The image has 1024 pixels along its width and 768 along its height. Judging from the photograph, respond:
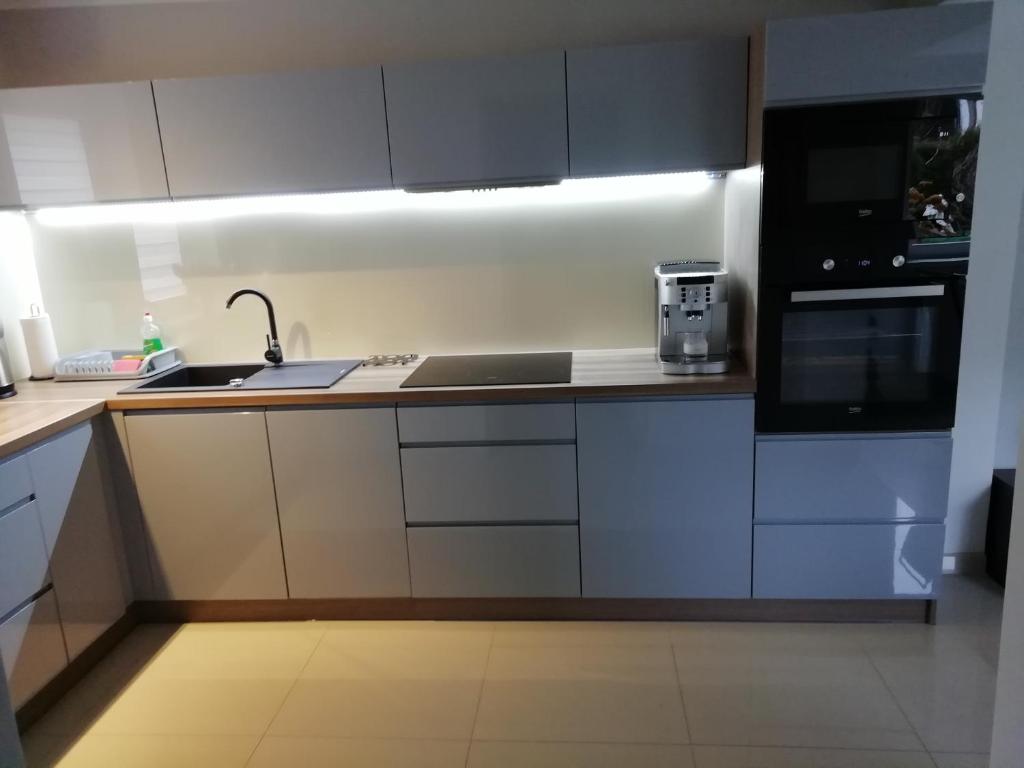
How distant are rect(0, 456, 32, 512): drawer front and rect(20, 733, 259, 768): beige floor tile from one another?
0.75m

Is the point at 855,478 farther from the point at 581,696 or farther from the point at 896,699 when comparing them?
the point at 581,696

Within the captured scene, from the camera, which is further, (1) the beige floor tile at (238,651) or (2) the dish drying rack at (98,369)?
(2) the dish drying rack at (98,369)

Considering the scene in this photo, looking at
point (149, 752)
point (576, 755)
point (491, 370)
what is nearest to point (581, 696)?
point (576, 755)

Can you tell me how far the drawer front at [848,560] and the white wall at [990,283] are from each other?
516 millimetres

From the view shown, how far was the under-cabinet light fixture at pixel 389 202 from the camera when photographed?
2764mm

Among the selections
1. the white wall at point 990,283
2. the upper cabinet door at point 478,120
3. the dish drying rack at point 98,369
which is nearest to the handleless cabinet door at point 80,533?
the dish drying rack at point 98,369

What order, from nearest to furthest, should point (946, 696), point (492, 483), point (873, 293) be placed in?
1. point (946, 696)
2. point (873, 293)
3. point (492, 483)

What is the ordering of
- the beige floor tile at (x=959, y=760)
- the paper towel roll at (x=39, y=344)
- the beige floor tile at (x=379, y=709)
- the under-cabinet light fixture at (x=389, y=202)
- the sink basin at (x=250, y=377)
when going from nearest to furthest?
the beige floor tile at (x=959, y=760)
the beige floor tile at (x=379, y=709)
the sink basin at (x=250, y=377)
the under-cabinet light fixture at (x=389, y=202)
the paper towel roll at (x=39, y=344)

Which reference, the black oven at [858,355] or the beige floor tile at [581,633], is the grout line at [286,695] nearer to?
the beige floor tile at [581,633]

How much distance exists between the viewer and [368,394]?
8.00ft

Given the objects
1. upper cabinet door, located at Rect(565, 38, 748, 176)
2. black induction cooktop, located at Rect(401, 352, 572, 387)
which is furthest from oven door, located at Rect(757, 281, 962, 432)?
black induction cooktop, located at Rect(401, 352, 572, 387)

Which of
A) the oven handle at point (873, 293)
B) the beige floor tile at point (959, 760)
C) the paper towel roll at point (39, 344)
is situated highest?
the oven handle at point (873, 293)

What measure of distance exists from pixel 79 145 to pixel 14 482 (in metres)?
1.26

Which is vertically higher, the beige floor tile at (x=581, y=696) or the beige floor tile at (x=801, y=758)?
the beige floor tile at (x=581, y=696)
